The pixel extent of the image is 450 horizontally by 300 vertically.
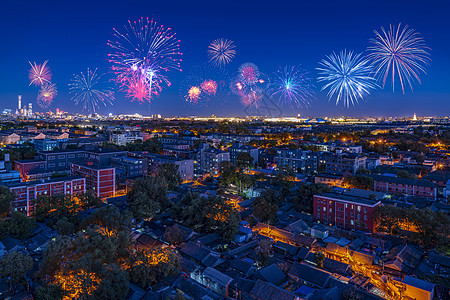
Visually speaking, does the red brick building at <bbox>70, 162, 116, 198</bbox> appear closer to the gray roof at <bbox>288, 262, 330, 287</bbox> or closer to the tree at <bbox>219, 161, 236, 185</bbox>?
the tree at <bbox>219, 161, 236, 185</bbox>

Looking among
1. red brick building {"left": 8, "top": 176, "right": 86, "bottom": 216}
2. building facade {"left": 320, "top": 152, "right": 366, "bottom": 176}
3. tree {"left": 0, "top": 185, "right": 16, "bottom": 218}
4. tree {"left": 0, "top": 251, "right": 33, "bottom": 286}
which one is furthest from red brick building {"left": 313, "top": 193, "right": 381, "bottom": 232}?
tree {"left": 0, "top": 185, "right": 16, "bottom": 218}

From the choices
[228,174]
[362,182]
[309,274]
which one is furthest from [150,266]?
[362,182]

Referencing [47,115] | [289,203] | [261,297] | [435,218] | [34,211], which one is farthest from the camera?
[47,115]

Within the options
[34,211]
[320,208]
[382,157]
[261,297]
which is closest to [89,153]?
[34,211]

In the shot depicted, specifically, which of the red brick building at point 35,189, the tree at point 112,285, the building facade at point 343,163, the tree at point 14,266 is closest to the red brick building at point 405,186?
the building facade at point 343,163

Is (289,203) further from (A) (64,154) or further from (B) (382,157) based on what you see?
(A) (64,154)

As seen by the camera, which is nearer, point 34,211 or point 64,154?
point 34,211
